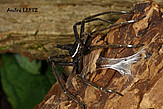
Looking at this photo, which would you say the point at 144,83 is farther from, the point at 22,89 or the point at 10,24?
the point at 22,89

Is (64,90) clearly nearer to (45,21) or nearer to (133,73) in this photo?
(133,73)

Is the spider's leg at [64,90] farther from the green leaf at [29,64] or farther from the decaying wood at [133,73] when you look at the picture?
the green leaf at [29,64]

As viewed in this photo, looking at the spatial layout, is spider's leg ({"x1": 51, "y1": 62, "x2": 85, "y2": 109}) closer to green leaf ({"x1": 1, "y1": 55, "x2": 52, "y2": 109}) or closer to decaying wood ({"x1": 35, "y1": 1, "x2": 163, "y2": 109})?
decaying wood ({"x1": 35, "y1": 1, "x2": 163, "y2": 109})

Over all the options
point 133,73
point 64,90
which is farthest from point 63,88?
point 133,73

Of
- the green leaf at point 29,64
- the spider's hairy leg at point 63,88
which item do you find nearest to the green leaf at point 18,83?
the green leaf at point 29,64

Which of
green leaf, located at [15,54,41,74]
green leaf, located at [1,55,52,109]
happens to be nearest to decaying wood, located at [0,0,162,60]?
green leaf, located at [15,54,41,74]
